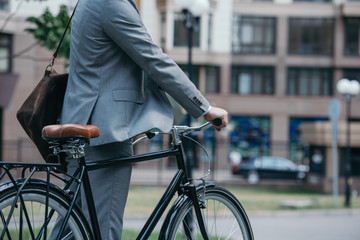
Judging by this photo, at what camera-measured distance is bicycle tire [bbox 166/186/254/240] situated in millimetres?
2846

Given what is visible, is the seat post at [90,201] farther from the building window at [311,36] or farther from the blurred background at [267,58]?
the building window at [311,36]

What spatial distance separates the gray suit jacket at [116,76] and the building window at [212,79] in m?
35.9

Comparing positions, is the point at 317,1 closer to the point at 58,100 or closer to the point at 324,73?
the point at 324,73

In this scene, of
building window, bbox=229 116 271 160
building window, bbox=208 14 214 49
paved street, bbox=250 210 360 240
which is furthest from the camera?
building window, bbox=229 116 271 160

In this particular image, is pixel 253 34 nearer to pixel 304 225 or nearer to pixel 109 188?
pixel 304 225

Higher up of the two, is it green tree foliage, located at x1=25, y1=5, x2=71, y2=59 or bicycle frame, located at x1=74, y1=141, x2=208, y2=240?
green tree foliage, located at x1=25, y1=5, x2=71, y2=59

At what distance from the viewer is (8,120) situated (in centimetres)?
2708

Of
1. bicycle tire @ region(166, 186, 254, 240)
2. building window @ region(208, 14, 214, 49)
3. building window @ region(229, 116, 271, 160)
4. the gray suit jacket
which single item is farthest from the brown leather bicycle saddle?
building window @ region(229, 116, 271, 160)

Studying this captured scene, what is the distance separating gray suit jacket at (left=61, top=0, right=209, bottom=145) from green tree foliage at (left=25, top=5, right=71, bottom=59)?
2.92m

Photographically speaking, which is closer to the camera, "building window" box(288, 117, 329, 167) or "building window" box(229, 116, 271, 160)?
"building window" box(288, 117, 329, 167)

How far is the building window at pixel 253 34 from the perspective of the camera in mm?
39531

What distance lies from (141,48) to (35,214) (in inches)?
36.0

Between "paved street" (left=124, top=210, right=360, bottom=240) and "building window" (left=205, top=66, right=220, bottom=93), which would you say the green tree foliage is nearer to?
"paved street" (left=124, top=210, right=360, bottom=240)

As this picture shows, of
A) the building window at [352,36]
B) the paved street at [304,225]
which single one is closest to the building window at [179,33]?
the building window at [352,36]
